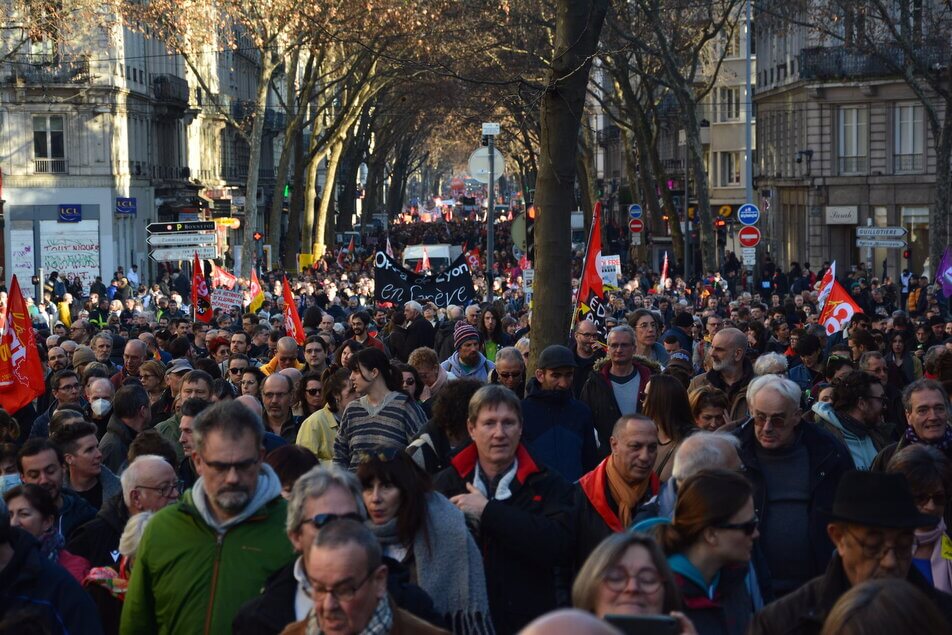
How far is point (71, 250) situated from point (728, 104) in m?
33.8

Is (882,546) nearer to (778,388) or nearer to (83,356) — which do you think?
(778,388)

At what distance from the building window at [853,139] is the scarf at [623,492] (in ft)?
154

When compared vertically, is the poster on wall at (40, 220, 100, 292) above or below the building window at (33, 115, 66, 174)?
below

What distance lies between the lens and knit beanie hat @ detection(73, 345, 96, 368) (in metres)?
14.6

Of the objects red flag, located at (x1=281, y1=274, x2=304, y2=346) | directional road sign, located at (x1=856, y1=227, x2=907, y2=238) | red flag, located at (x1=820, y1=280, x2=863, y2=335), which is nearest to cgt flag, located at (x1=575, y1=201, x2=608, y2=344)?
red flag, located at (x1=820, y1=280, x2=863, y2=335)

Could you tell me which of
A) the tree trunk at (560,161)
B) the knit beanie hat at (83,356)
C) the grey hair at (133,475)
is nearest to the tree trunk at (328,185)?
the knit beanie hat at (83,356)

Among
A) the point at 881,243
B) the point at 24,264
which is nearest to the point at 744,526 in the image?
the point at 881,243

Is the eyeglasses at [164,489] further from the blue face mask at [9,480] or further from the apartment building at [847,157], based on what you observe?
the apartment building at [847,157]

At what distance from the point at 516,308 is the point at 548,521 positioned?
2159cm

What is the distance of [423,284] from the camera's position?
22.9m

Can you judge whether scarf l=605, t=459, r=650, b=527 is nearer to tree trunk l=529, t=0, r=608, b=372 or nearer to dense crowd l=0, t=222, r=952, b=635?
dense crowd l=0, t=222, r=952, b=635

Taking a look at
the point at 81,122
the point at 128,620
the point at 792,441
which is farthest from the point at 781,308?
the point at 81,122

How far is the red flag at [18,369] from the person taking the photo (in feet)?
44.5

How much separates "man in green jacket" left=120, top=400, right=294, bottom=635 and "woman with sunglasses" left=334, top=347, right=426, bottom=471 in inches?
113
